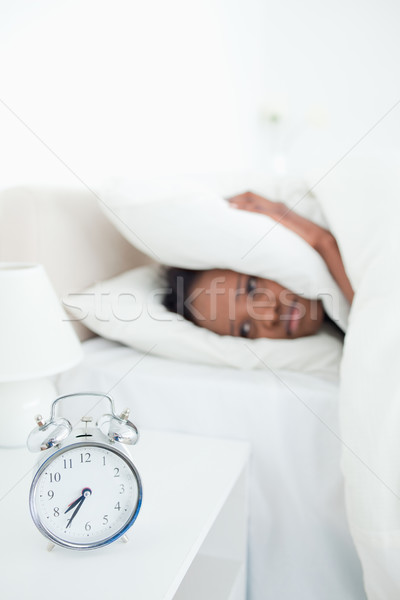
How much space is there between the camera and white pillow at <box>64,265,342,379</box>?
3.32ft

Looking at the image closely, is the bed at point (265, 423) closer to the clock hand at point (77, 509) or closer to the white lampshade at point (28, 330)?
the white lampshade at point (28, 330)

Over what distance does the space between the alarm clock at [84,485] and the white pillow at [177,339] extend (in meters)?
0.43

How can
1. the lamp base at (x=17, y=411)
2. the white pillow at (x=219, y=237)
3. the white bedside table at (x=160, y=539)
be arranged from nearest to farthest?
the white bedside table at (x=160, y=539) < the lamp base at (x=17, y=411) < the white pillow at (x=219, y=237)

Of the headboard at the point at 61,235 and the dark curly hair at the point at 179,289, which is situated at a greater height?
the headboard at the point at 61,235

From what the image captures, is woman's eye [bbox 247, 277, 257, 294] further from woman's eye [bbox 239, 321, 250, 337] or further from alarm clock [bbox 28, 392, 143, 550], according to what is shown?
alarm clock [bbox 28, 392, 143, 550]

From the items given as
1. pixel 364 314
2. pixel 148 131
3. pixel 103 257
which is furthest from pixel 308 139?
pixel 364 314

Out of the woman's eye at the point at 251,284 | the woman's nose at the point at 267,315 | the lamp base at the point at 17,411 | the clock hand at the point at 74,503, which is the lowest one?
the lamp base at the point at 17,411

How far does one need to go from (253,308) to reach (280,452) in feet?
0.91

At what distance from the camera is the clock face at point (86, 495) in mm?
595

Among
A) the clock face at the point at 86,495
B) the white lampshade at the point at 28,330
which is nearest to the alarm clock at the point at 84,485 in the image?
the clock face at the point at 86,495

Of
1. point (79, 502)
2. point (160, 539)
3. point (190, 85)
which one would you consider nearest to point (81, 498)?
point (79, 502)

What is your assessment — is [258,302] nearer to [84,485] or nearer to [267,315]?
[267,315]

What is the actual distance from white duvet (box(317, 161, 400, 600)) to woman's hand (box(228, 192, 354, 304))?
7 cm

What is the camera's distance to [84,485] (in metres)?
0.61
